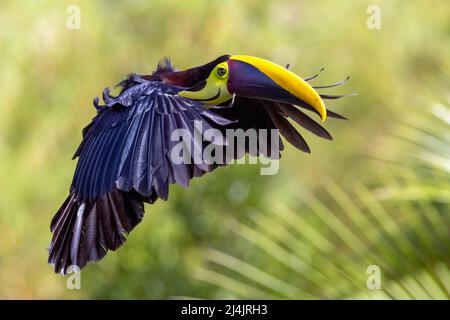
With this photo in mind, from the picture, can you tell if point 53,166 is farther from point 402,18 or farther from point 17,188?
point 402,18

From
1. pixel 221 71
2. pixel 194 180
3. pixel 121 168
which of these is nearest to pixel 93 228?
pixel 121 168

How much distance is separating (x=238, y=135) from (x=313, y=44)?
29.6ft

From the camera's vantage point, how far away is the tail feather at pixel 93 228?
3268mm

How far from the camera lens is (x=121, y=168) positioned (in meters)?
3.04

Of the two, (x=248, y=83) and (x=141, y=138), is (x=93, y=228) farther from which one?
(x=248, y=83)

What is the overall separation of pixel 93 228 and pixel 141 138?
16.9 inches

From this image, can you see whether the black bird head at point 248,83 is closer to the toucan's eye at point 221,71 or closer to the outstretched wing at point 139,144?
the toucan's eye at point 221,71

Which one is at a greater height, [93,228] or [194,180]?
[194,180]

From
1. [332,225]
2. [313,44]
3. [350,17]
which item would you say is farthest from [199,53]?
[332,225]

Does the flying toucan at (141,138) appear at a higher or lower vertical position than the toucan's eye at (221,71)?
lower

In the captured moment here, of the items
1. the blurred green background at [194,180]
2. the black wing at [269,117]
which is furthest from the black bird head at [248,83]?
the blurred green background at [194,180]

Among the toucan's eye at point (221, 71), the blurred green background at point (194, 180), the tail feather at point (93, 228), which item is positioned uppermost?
the blurred green background at point (194, 180)

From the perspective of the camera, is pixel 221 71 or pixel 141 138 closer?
pixel 141 138

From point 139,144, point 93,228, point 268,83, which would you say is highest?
point 268,83
